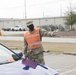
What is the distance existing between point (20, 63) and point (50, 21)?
246 ft

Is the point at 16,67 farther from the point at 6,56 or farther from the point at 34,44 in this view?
the point at 34,44

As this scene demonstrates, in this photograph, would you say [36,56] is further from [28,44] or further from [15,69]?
[15,69]

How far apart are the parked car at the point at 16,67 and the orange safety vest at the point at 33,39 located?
129 cm

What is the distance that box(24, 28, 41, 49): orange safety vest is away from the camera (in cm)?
817

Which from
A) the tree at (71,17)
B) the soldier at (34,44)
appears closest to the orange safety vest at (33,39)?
the soldier at (34,44)

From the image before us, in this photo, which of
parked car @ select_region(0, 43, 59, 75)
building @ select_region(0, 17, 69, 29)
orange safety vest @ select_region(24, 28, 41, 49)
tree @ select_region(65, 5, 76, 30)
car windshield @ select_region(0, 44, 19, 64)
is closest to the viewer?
parked car @ select_region(0, 43, 59, 75)

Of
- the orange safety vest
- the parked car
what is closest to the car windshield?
the parked car

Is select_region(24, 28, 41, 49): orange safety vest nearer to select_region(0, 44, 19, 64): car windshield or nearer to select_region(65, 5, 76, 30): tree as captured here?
select_region(0, 44, 19, 64): car windshield

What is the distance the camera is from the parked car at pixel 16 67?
17.8 ft

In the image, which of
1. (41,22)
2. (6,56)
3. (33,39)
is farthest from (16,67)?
(41,22)

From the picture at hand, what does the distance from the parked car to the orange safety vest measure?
1.29 metres

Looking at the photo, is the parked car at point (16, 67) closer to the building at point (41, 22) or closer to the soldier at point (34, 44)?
the soldier at point (34, 44)

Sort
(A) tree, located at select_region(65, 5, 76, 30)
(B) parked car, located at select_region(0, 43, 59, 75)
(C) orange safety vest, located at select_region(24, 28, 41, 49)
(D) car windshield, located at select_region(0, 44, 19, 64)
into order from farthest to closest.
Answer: (A) tree, located at select_region(65, 5, 76, 30) → (C) orange safety vest, located at select_region(24, 28, 41, 49) → (D) car windshield, located at select_region(0, 44, 19, 64) → (B) parked car, located at select_region(0, 43, 59, 75)

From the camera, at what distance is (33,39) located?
819 centimetres
